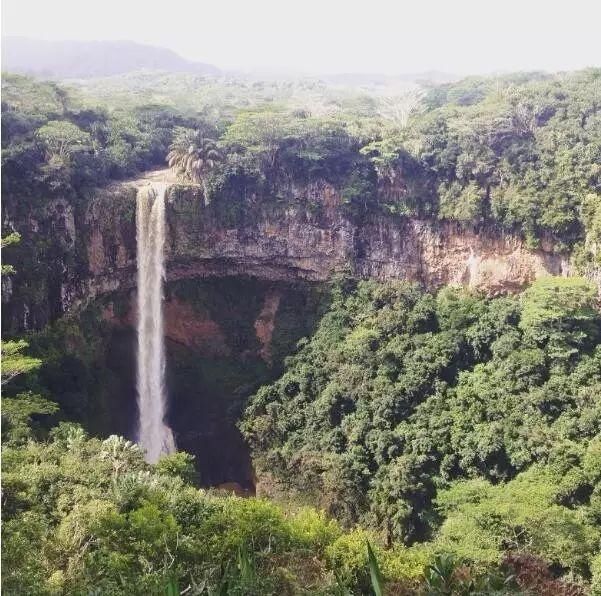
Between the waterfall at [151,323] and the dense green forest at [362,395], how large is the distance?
1.83 metres

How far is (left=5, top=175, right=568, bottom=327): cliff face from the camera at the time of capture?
2106 cm

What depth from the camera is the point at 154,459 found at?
21.8 meters

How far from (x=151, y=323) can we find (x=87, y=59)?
2130 inches

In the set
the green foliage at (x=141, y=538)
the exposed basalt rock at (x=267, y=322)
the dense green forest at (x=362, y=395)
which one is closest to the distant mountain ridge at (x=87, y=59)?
the dense green forest at (x=362, y=395)

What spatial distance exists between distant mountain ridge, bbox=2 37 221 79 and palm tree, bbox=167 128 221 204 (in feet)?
99.7

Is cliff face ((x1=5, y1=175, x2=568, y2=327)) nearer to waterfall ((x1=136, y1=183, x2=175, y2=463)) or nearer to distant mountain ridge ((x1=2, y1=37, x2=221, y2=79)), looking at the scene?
waterfall ((x1=136, y1=183, x2=175, y2=463))

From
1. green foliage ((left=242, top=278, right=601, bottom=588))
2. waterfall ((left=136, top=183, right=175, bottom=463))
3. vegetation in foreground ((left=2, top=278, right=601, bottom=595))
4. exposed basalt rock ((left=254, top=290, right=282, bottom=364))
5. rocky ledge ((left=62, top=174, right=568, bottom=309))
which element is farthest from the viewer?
exposed basalt rock ((left=254, top=290, right=282, bottom=364))

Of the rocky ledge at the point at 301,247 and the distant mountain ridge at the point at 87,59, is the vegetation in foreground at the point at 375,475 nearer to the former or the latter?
the rocky ledge at the point at 301,247

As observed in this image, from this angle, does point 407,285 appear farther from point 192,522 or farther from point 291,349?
point 192,522

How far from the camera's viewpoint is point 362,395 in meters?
20.5

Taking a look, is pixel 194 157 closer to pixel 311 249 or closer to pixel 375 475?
pixel 311 249

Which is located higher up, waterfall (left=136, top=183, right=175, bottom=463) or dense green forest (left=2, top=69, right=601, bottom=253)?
dense green forest (left=2, top=69, right=601, bottom=253)

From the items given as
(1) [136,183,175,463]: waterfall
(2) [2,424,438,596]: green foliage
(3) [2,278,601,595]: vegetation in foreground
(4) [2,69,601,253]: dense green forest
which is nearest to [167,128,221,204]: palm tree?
(4) [2,69,601,253]: dense green forest

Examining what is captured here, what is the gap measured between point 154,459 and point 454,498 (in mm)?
10461
